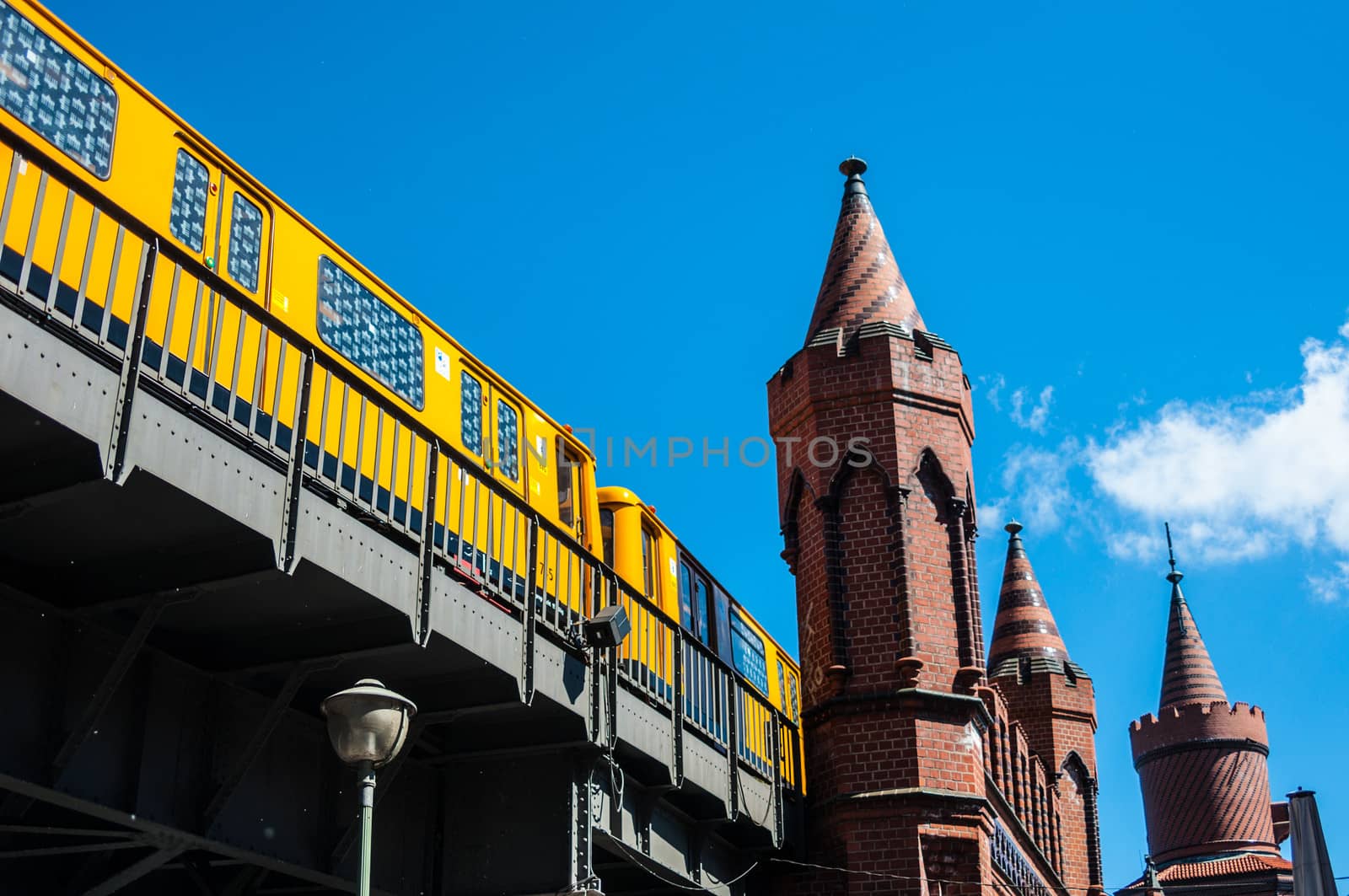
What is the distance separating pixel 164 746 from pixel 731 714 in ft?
22.2

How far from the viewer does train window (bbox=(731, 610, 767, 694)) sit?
20.0 metres

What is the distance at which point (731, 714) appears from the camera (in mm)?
15406

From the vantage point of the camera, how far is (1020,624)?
106ft

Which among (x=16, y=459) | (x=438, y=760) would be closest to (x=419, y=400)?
(x=438, y=760)

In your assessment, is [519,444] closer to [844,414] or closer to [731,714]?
[731,714]

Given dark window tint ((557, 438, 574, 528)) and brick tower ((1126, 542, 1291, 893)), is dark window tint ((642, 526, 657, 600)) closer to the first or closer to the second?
dark window tint ((557, 438, 574, 528))

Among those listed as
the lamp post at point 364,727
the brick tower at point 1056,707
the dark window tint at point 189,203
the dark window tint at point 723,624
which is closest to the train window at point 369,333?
the dark window tint at point 189,203

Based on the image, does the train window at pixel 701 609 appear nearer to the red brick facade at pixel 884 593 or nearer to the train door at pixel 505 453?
the red brick facade at pixel 884 593

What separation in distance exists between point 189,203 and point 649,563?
751 centimetres

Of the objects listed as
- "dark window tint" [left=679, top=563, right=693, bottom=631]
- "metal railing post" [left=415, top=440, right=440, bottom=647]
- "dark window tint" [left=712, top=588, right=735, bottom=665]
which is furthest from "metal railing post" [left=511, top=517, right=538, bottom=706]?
"dark window tint" [left=712, top=588, right=735, bottom=665]

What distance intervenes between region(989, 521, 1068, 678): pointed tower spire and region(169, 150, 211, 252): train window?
22624 mm

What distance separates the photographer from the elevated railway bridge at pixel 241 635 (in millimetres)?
8062

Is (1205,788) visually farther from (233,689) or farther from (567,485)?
(233,689)

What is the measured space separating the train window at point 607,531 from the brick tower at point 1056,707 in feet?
41.6
